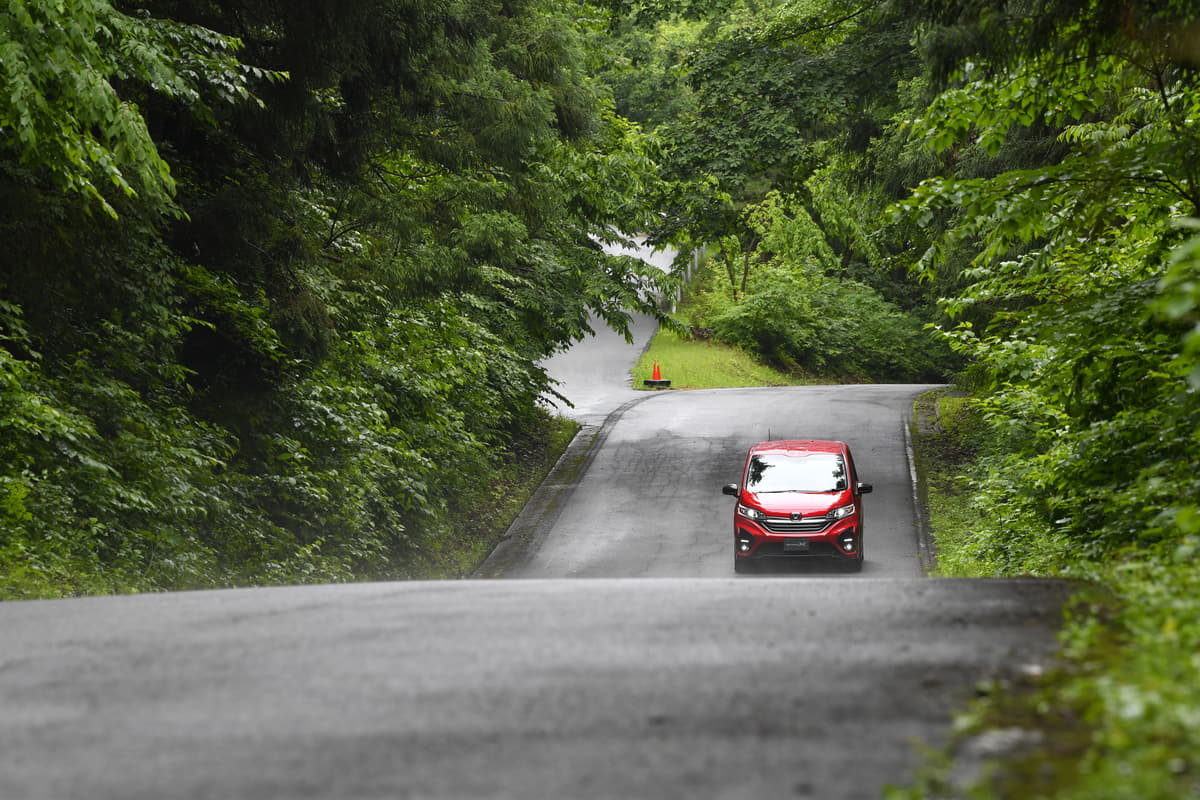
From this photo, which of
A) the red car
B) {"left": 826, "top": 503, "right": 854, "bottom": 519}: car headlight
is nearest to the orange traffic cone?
the red car

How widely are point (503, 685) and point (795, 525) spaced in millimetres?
12076

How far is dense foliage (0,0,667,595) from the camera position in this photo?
9570mm

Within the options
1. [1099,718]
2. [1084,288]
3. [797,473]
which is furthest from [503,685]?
[797,473]

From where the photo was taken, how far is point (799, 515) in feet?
53.9

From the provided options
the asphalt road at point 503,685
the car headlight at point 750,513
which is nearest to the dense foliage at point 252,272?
the asphalt road at point 503,685

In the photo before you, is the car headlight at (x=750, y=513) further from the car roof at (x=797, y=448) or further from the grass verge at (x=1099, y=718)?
the grass verge at (x=1099, y=718)

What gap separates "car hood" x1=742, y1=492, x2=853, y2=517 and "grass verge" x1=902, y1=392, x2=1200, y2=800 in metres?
10.9

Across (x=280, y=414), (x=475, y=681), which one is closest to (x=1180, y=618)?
(x=475, y=681)

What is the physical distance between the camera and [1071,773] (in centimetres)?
325

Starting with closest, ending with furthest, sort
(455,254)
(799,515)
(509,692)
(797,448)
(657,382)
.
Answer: (509,692) → (799,515) → (455,254) → (797,448) → (657,382)

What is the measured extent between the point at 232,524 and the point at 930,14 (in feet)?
28.4

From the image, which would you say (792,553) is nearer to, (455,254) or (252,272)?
(455,254)

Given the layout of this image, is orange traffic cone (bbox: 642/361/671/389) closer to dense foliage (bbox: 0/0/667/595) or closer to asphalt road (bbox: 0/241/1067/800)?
dense foliage (bbox: 0/0/667/595)

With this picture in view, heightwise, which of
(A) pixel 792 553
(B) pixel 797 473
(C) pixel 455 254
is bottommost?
(A) pixel 792 553
